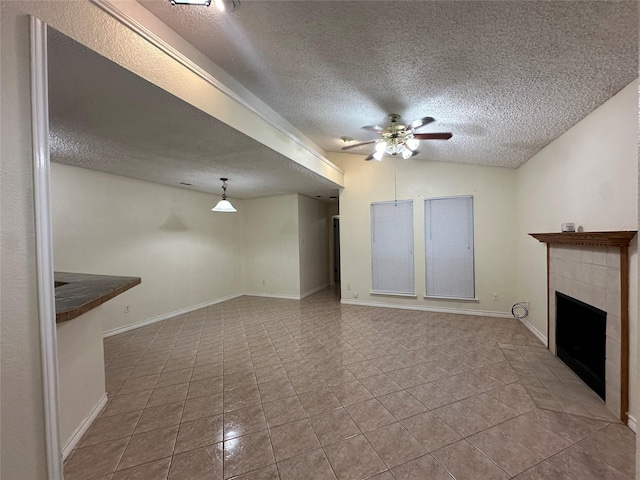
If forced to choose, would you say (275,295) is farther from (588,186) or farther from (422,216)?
(588,186)

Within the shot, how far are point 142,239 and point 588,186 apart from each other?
562cm

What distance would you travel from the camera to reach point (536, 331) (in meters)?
3.55

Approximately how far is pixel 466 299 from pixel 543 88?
3.44 meters

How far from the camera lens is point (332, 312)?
484 centimetres

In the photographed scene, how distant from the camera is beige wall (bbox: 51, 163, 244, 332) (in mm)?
3459

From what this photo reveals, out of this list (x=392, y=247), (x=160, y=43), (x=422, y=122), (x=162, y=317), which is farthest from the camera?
(x=392, y=247)

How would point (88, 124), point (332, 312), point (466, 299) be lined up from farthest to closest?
1. point (332, 312)
2. point (466, 299)
3. point (88, 124)

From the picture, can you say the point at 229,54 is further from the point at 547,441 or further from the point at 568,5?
the point at 547,441

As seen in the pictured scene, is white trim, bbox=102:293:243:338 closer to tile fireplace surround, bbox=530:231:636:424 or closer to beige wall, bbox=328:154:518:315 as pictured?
beige wall, bbox=328:154:518:315

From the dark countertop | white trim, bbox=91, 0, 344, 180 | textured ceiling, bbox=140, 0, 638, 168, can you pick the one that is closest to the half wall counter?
the dark countertop

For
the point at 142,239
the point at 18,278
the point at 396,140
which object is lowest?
the point at 18,278

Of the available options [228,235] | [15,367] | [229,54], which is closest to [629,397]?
[15,367]

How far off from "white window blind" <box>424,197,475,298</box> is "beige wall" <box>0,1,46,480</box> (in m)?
4.87

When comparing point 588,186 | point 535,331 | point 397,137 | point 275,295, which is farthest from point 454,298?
point 275,295
